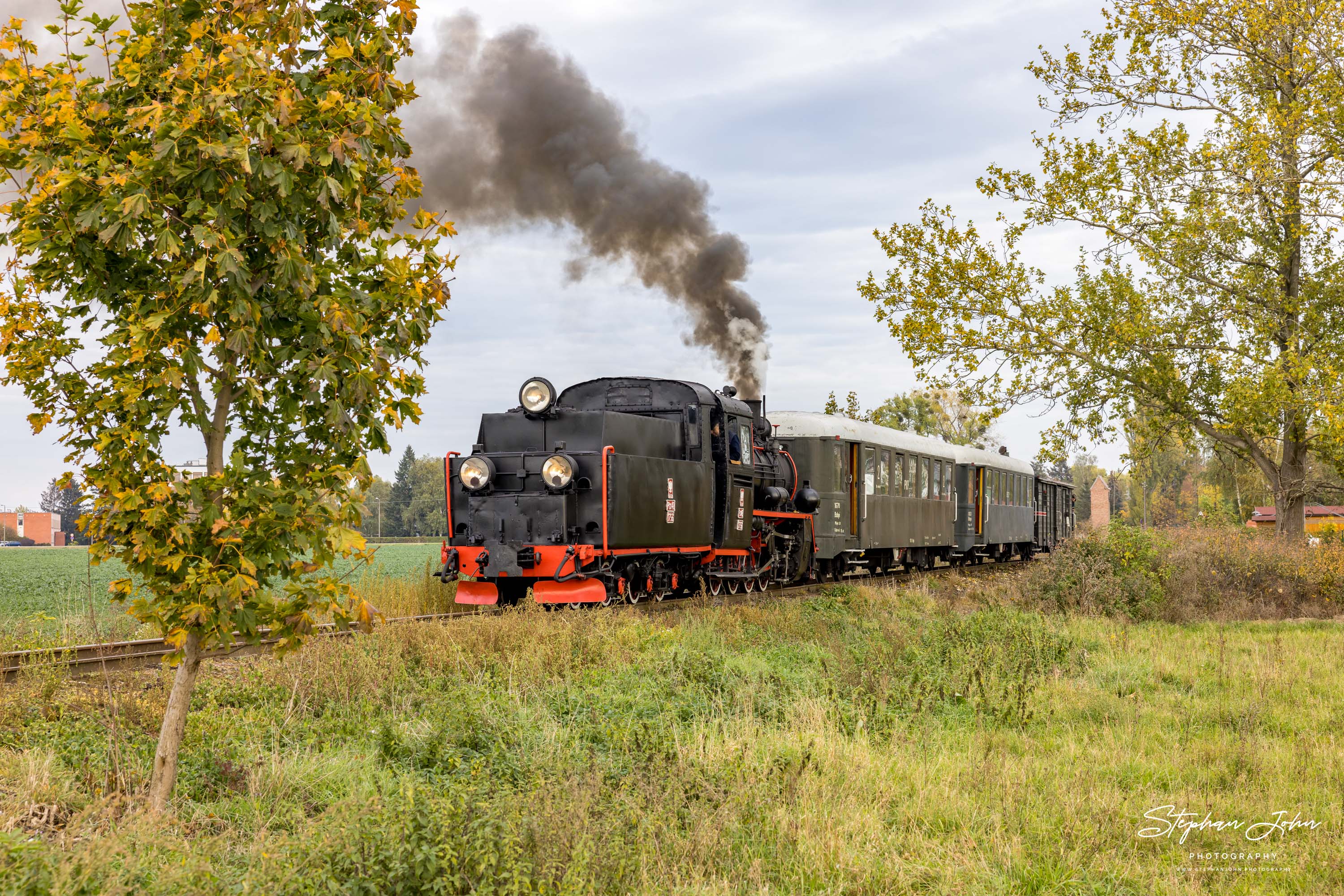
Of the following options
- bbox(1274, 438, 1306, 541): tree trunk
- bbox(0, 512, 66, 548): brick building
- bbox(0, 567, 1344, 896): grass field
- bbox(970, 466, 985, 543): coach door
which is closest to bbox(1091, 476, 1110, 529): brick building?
bbox(970, 466, 985, 543): coach door

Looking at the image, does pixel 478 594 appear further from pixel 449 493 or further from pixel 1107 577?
pixel 1107 577

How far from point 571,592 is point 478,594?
1.50 meters

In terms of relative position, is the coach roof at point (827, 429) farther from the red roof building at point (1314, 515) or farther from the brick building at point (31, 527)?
the brick building at point (31, 527)

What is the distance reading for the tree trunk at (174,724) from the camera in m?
5.70

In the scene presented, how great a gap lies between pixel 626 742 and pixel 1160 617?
40.5 feet

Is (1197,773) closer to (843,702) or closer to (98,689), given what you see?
(843,702)

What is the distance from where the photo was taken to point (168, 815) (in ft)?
17.6

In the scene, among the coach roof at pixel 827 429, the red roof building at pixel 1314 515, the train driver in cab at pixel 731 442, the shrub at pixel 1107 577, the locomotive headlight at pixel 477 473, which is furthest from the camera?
the red roof building at pixel 1314 515

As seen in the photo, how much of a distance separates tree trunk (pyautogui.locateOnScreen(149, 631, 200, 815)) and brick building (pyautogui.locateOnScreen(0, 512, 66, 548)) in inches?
4687

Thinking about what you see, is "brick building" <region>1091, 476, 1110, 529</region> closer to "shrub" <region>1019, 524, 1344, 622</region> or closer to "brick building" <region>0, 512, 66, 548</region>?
"shrub" <region>1019, 524, 1344, 622</region>

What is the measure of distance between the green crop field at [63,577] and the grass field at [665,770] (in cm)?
121

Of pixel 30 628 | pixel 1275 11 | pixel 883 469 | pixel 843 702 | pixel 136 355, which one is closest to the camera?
pixel 136 355

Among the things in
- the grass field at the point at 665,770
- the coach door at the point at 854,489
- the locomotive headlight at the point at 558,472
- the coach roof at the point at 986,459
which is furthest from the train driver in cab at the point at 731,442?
the coach roof at the point at 986,459

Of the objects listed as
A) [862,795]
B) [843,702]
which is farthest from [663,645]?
[862,795]
